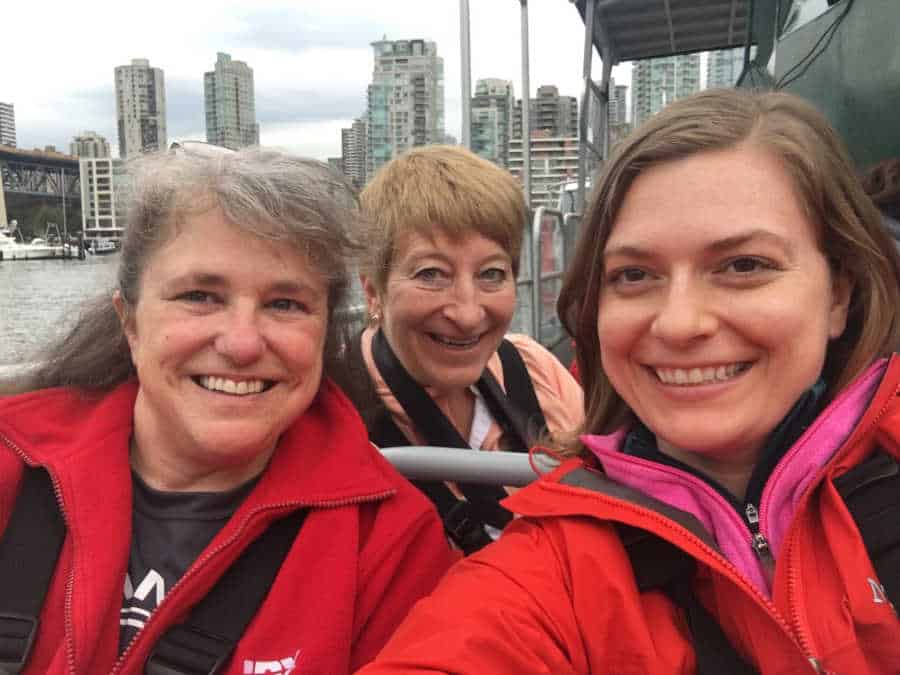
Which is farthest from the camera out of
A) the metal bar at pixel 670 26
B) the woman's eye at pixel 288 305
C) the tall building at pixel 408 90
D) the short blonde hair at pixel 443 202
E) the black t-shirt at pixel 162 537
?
the metal bar at pixel 670 26

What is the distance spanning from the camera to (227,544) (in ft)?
5.31

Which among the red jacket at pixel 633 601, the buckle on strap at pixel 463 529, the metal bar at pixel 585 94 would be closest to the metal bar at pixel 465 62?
the metal bar at pixel 585 94

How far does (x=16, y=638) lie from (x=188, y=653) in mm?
322

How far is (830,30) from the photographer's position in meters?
5.30

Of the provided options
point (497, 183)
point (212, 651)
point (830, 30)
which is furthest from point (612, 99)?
point (212, 651)

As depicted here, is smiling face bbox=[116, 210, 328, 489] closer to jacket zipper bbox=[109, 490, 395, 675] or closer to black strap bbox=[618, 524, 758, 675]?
jacket zipper bbox=[109, 490, 395, 675]

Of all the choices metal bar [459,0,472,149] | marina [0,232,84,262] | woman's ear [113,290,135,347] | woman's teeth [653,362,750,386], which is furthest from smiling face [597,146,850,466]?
marina [0,232,84,262]

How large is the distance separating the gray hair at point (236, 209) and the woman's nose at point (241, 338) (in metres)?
0.17

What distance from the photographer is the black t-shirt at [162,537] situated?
1653mm

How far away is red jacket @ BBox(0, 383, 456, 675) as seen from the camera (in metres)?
1.56

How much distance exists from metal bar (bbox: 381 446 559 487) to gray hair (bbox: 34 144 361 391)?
359mm

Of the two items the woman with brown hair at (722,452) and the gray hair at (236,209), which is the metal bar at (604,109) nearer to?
the gray hair at (236,209)

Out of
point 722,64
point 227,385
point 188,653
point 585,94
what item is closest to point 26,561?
point 188,653

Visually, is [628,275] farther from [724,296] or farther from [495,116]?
[495,116]
